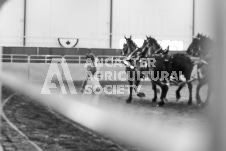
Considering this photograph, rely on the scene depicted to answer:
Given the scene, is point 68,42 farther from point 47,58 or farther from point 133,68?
point 133,68

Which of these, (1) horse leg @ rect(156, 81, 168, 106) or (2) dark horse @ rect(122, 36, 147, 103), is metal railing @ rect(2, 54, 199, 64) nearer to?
(2) dark horse @ rect(122, 36, 147, 103)

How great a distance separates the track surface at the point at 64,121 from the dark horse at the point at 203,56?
3 cm

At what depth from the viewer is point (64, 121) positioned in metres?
1.23

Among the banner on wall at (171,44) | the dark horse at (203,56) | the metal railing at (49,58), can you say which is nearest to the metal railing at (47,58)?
the metal railing at (49,58)

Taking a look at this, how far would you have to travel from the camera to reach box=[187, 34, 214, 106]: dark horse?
0.65 m

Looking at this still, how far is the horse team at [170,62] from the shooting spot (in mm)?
680

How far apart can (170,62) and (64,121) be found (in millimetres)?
534

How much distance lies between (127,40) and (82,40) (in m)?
0.20

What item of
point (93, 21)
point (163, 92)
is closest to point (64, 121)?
point (93, 21)

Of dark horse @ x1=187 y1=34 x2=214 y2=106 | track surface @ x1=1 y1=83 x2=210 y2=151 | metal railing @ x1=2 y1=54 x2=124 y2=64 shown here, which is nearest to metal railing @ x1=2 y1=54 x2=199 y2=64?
metal railing @ x1=2 y1=54 x2=124 y2=64

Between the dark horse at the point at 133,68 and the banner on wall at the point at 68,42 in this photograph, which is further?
the banner on wall at the point at 68,42

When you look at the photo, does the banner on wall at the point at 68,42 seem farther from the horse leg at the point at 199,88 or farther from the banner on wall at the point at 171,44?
the horse leg at the point at 199,88

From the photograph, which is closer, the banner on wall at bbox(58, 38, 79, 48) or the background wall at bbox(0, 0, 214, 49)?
the background wall at bbox(0, 0, 214, 49)

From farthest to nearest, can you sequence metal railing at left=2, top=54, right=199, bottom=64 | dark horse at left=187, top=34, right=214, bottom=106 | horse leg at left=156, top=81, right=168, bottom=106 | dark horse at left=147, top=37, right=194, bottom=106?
metal railing at left=2, top=54, right=199, bottom=64 < horse leg at left=156, top=81, right=168, bottom=106 < dark horse at left=147, top=37, right=194, bottom=106 < dark horse at left=187, top=34, right=214, bottom=106
